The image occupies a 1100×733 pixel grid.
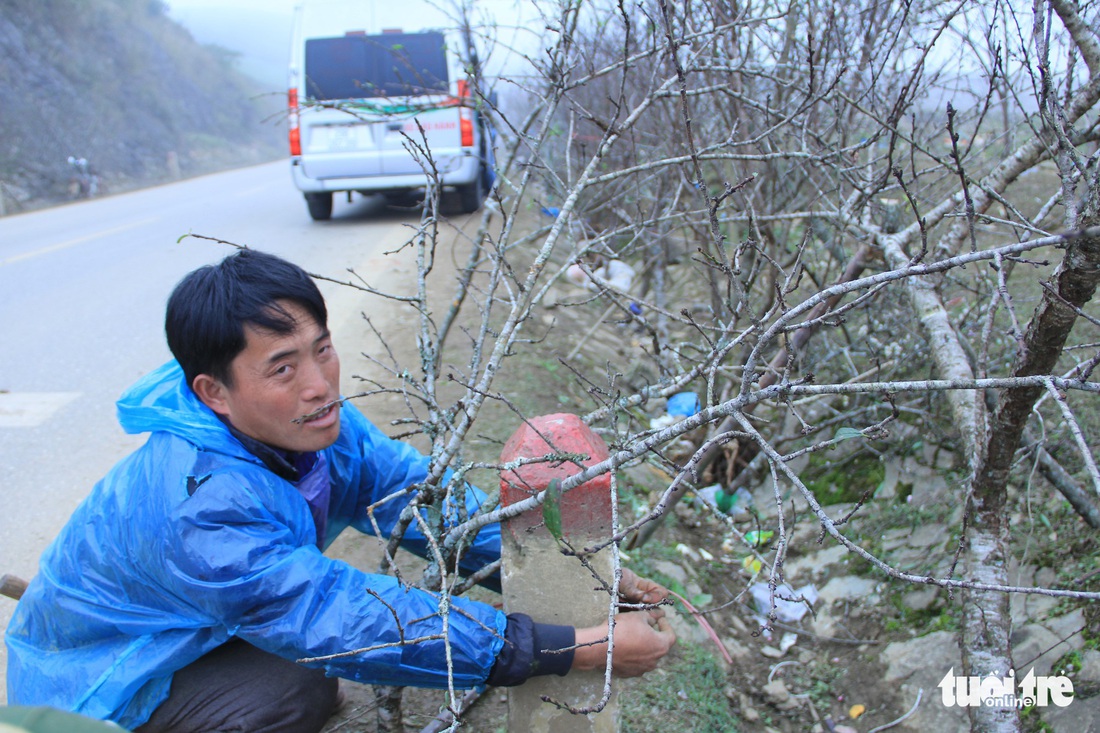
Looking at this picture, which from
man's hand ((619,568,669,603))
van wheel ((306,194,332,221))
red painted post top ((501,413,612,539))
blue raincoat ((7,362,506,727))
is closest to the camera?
blue raincoat ((7,362,506,727))

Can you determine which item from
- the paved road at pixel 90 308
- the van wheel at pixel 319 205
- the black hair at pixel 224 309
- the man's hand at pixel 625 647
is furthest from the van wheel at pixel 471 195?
the man's hand at pixel 625 647

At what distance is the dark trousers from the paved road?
89 centimetres

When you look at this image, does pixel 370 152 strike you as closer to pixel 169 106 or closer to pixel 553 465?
pixel 553 465

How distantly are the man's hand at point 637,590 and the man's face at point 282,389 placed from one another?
76 cm

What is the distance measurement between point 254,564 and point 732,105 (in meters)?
2.99

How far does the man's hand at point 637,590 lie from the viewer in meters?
1.89

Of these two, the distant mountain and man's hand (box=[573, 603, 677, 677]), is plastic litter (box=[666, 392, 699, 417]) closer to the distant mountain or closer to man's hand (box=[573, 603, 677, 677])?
man's hand (box=[573, 603, 677, 677])

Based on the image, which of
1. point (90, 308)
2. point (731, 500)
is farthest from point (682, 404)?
point (90, 308)

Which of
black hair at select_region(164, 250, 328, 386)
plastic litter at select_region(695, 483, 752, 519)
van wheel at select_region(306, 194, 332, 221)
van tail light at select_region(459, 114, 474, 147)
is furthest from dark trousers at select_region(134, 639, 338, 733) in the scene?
van wheel at select_region(306, 194, 332, 221)

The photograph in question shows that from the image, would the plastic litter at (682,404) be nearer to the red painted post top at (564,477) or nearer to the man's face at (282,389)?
the red painted post top at (564,477)

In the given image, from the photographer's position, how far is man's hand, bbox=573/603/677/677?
1729 mm

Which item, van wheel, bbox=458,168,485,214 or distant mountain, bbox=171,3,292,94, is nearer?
van wheel, bbox=458,168,485,214

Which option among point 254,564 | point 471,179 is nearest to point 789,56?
point 254,564

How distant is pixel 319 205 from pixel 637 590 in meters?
8.44
